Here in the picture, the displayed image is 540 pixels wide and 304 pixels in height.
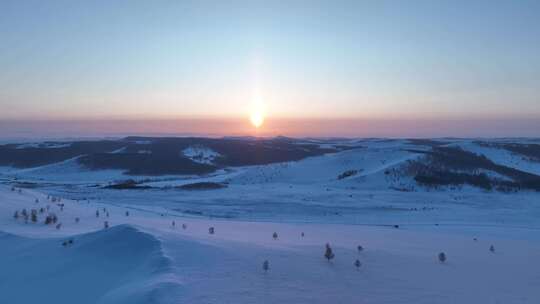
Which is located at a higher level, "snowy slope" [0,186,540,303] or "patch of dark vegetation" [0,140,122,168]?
"snowy slope" [0,186,540,303]

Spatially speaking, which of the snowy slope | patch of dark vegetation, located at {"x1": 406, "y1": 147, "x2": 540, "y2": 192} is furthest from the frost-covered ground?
patch of dark vegetation, located at {"x1": 406, "y1": 147, "x2": 540, "y2": 192}

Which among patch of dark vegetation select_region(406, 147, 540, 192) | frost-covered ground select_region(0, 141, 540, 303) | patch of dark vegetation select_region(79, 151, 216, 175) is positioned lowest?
patch of dark vegetation select_region(79, 151, 216, 175)

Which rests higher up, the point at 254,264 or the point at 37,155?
the point at 254,264

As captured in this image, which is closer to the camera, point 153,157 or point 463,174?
point 463,174

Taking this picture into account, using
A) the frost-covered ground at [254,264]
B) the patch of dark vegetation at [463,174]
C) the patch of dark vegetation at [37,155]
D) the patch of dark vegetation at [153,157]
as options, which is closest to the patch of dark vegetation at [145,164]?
the patch of dark vegetation at [153,157]

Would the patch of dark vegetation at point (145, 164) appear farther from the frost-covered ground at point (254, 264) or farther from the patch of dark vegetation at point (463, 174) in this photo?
the frost-covered ground at point (254, 264)

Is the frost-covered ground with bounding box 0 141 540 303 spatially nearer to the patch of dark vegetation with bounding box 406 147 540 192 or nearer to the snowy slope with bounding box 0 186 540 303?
the snowy slope with bounding box 0 186 540 303

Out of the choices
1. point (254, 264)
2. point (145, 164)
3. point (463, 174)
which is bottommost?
point (145, 164)

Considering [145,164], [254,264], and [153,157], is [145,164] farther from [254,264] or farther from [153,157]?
[254,264]

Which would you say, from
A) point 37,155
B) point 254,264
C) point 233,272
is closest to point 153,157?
point 37,155
